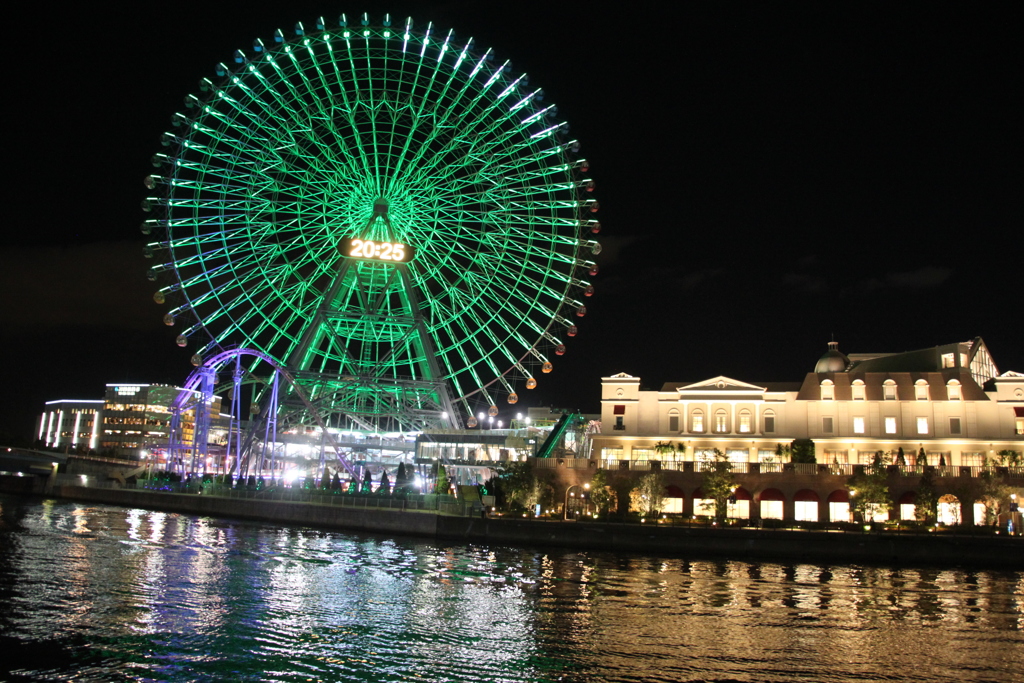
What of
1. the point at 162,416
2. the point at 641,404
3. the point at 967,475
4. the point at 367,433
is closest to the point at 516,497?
the point at 641,404

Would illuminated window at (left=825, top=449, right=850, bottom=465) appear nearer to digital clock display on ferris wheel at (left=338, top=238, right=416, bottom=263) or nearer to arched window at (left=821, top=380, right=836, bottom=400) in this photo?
arched window at (left=821, top=380, right=836, bottom=400)

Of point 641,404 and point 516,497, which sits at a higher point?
point 641,404

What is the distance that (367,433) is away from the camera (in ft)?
290

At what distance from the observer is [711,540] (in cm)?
5441

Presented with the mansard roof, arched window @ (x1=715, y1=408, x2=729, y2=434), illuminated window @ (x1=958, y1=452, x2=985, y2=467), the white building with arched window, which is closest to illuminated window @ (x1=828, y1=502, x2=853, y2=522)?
the white building with arched window

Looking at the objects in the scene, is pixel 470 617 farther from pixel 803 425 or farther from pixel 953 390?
pixel 953 390

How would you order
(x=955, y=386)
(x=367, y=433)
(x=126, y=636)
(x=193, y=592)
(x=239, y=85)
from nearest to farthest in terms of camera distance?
(x=126, y=636) → (x=193, y=592) → (x=239, y=85) → (x=955, y=386) → (x=367, y=433)

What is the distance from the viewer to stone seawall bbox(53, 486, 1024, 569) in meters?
53.1

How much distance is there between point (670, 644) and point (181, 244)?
166ft

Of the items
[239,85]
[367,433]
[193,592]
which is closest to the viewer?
[193,592]

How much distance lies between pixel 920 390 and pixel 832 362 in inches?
483

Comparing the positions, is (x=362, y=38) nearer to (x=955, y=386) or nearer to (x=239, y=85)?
(x=239, y=85)

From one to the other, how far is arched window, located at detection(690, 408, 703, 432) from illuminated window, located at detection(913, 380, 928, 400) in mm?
18194

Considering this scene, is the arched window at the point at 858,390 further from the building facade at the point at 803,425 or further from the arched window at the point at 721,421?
the arched window at the point at 721,421
